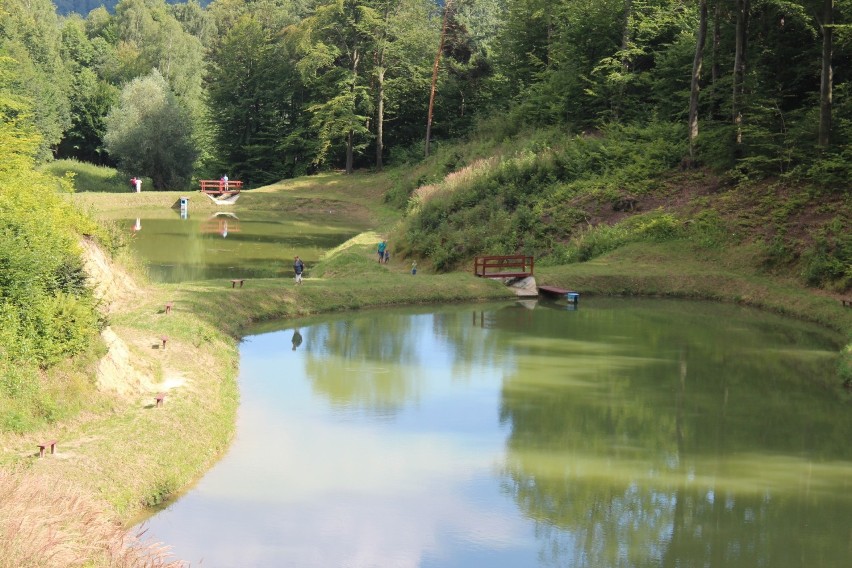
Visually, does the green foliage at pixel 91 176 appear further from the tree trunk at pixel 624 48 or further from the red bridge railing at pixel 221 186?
the tree trunk at pixel 624 48

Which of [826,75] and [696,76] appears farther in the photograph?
[696,76]

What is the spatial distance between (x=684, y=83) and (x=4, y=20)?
6689cm

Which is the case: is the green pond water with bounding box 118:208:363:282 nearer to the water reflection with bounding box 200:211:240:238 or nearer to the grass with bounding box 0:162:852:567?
the water reflection with bounding box 200:211:240:238

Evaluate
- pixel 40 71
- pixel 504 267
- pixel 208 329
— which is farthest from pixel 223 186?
pixel 208 329

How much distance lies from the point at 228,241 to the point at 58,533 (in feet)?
137

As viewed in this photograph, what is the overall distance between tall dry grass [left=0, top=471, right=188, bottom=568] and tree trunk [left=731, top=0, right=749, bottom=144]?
1411 inches

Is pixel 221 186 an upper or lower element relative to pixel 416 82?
lower

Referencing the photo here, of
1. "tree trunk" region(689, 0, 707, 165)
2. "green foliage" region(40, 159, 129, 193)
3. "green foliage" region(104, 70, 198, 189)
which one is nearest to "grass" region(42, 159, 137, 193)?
"green foliage" region(40, 159, 129, 193)

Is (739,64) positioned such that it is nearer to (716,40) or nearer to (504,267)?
(716,40)

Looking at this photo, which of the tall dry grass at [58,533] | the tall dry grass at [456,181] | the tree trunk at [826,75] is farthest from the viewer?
the tall dry grass at [456,181]

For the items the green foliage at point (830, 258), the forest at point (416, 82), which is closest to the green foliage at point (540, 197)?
the forest at point (416, 82)

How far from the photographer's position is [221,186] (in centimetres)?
7331

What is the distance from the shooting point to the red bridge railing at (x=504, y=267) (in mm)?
35781

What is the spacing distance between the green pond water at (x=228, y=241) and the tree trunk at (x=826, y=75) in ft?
72.2
